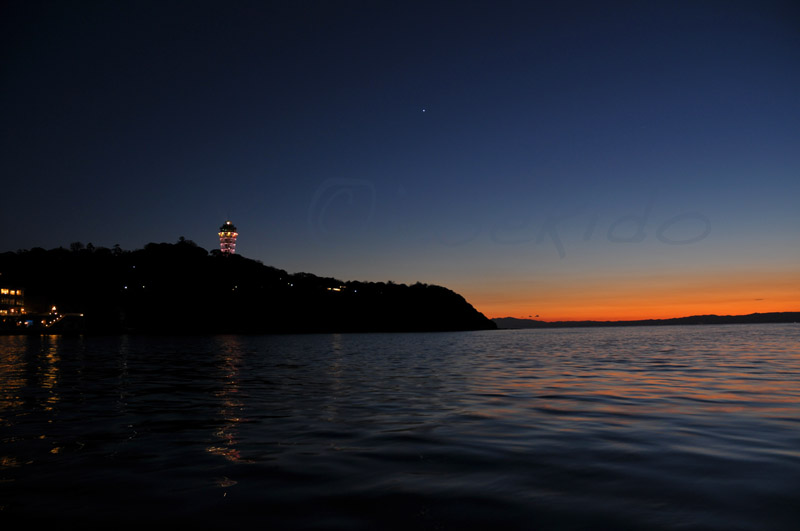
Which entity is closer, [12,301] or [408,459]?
[408,459]

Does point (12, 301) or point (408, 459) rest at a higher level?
point (12, 301)

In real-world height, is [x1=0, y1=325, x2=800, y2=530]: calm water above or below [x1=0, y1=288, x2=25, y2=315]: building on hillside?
below

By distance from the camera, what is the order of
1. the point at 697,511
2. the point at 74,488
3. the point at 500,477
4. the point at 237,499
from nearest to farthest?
the point at 697,511
the point at 237,499
the point at 74,488
the point at 500,477

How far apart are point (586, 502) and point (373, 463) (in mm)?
3491

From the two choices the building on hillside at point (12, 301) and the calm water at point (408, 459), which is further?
the building on hillside at point (12, 301)

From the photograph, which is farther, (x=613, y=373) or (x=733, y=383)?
(x=613, y=373)

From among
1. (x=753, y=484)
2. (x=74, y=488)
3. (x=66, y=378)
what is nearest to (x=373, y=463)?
(x=74, y=488)

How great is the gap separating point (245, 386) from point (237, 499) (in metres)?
14.9

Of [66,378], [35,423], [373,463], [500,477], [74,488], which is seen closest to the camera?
[74,488]

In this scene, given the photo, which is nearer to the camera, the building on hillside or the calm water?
the calm water

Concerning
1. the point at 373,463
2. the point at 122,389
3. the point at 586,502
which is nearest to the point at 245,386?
the point at 122,389

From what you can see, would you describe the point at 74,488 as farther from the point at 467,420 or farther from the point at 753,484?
the point at 753,484

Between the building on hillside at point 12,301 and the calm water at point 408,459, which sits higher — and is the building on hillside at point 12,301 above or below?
above

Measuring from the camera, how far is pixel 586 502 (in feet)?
20.8
